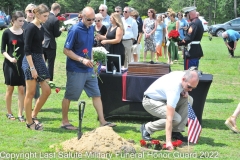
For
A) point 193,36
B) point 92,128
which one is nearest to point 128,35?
point 193,36

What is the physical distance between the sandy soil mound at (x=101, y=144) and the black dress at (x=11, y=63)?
7.07ft

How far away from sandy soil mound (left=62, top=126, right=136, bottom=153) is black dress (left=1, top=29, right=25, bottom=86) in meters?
2.15

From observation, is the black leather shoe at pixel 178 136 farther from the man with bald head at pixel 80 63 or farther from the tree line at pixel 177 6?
the tree line at pixel 177 6

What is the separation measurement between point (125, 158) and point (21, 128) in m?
2.22

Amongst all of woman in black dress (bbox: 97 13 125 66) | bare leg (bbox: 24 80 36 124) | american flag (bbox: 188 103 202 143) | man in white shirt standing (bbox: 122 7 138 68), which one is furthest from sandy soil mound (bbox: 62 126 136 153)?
man in white shirt standing (bbox: 122 7 138 68)

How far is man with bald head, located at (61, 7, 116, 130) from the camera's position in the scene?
7.61m

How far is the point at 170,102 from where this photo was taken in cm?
670

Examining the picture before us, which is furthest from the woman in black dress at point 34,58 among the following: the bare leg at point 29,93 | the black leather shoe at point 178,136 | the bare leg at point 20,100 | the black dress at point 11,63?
the black leather shoe at point 178,136

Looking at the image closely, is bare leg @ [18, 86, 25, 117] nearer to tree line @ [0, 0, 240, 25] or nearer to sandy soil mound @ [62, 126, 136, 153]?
sandy soil mound @ [62, 126, 136, 153]

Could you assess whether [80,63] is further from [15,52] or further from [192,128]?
[192,128]

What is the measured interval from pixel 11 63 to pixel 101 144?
2.70m

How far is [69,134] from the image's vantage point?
7.49 m

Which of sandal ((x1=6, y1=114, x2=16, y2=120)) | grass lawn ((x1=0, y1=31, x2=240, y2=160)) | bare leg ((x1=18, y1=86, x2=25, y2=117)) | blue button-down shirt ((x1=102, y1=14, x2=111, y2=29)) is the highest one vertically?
blue button-down shirt ((x1=102, y1=14, x2=111, y2=29))

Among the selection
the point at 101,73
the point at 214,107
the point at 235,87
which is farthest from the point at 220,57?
the point at 101,73
